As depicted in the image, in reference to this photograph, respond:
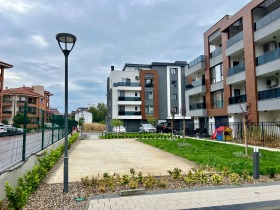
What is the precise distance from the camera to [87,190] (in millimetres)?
5871

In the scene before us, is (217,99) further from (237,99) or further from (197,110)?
(237,99)

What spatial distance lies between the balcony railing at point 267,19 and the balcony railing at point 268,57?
2.42 m

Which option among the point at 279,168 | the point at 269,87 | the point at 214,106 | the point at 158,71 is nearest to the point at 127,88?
the point at 158,71

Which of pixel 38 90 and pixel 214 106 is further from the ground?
pixel 38 90

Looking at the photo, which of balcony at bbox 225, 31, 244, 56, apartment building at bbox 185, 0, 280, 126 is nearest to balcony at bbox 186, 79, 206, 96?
apartment building at bbox 185, 0, 280, 126

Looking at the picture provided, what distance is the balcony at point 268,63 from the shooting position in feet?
57.8

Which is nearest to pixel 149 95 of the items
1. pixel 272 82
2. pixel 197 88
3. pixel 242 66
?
pixel 197 88

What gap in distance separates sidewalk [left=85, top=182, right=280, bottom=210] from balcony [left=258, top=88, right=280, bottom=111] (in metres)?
13.8

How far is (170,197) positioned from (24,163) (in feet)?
13.3

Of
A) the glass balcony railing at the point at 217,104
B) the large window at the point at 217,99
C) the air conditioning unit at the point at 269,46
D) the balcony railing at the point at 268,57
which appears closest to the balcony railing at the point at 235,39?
the air conditioning unit at the point at 269,46

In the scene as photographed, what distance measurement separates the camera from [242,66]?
2189 centimetres

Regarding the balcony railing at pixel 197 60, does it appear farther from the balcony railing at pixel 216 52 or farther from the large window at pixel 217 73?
the large window at pixel 217 73

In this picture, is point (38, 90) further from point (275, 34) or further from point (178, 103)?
point (275, 34)

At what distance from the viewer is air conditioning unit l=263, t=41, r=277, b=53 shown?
64.7 feet
